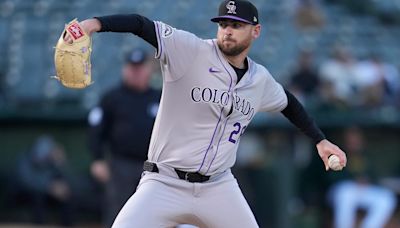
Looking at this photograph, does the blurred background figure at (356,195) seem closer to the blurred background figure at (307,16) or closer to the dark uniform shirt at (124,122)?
the blurred background figure at (307,16)

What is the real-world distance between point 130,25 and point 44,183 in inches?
230

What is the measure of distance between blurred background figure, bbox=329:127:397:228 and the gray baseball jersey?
562 centimetres

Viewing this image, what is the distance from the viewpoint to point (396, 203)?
11195 millimetres

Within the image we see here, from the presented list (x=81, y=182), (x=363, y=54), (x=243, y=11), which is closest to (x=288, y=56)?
(x=363, y=54)

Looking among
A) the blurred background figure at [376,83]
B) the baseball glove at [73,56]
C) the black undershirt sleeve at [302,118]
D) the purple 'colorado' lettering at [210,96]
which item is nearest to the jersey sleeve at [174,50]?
the purple 'colorado' lettering at [210,96]

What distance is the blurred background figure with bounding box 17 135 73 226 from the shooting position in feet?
34.2

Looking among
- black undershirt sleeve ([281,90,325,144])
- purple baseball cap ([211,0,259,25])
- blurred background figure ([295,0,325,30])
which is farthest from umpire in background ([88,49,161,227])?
blurred background figure ([295,0,325,30])

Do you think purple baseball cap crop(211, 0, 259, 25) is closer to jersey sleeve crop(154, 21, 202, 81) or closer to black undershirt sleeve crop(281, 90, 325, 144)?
jersey sleeve crop(154, 21, 202, 81)

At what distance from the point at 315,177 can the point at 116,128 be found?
157 inches

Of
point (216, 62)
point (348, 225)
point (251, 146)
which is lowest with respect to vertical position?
point (348, 225)

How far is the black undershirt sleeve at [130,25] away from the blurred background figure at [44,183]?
561cm

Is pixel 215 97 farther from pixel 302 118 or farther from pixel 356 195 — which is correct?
pixel 356 195

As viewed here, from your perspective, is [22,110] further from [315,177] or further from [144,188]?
[144,188]

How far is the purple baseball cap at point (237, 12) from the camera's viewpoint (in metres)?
5.24
